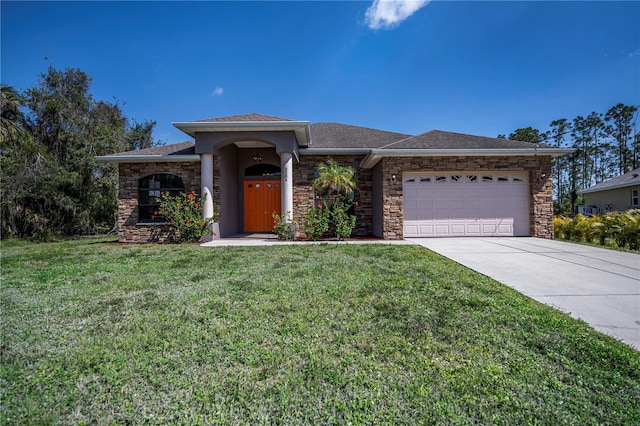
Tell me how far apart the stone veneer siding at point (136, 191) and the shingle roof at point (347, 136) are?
5.03 m

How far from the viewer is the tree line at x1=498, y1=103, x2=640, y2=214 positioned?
93.1ft

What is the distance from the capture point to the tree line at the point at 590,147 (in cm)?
2838

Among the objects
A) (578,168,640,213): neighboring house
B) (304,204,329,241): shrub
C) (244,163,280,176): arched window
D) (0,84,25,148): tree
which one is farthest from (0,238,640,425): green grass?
(578,168,640,213): neighboring house

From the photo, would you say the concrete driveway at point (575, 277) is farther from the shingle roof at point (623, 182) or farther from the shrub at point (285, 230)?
the shingle roof at point (623, 182)

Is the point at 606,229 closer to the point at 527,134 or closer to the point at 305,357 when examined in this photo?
the point at 305,357

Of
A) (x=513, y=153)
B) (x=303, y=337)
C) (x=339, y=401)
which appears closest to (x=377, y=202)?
(x=513, y=153)

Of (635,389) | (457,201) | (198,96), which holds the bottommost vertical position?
(635,389)

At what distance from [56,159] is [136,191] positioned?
719 centimetres

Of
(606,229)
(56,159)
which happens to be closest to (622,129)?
(606,229)

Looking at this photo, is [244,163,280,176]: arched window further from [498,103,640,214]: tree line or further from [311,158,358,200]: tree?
[498,103,640,214]: tree line

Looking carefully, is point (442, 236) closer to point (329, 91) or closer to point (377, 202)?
point (377, 202)

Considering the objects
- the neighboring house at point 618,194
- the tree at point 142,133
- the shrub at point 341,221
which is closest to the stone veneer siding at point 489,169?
the shrub at point 341,221

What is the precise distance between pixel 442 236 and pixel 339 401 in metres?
9.20

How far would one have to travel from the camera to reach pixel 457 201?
988cm
